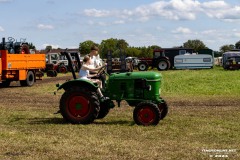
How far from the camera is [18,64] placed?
23422 millimetres

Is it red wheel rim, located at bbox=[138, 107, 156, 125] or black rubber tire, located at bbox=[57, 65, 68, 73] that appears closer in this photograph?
red wheel rim, located at bbox=[138, 107, 156, 125]

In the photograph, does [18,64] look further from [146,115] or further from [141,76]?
[146,115]

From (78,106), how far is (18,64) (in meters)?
13.5

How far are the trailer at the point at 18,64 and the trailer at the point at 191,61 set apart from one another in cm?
2223

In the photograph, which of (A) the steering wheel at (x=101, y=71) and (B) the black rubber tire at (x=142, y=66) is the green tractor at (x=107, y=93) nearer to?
(A) the steering wheel at (x=101, y=71)

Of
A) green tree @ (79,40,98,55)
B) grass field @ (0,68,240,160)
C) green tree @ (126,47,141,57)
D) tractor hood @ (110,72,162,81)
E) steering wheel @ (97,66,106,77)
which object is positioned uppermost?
green tree @ (79,40,98,55)

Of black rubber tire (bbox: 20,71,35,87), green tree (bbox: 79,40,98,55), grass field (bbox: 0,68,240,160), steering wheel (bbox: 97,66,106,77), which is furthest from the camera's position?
green tree (bbox: 79,40,98,55)

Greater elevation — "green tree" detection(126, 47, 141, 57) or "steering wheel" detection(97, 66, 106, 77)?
"green tree" detection(126, 47, 141, 57)

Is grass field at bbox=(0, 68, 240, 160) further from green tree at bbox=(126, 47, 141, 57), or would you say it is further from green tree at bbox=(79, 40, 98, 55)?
green tree at bbox=(79, 40, 98, 55)

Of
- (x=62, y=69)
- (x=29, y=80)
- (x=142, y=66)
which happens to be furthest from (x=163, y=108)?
(x=142, y=66)

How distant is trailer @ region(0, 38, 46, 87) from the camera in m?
22.4

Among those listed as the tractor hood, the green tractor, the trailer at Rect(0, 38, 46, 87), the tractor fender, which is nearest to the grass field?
the green tractor

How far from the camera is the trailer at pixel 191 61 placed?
4616 centimetres

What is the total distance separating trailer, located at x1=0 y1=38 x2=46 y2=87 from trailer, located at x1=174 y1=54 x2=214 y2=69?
72.9 ft
